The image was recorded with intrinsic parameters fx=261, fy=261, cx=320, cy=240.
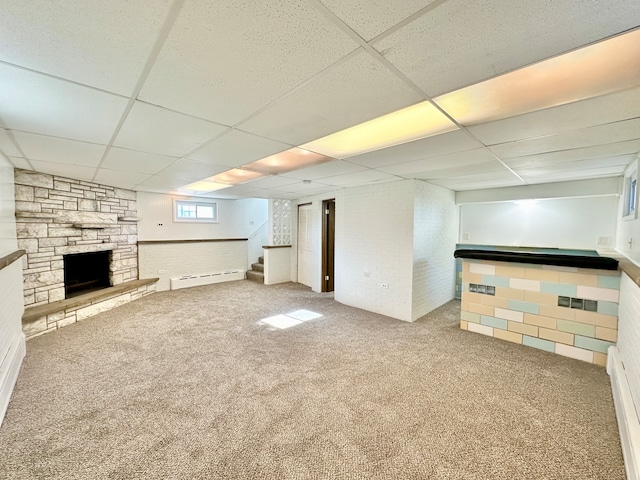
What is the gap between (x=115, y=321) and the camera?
12.7ft

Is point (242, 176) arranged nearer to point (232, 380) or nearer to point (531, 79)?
point (232, 380)

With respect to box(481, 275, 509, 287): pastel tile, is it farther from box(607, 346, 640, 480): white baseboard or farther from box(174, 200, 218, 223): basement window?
box(174, 200, 218, 223): basement window

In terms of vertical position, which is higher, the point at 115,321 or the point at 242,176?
the point at 242,176

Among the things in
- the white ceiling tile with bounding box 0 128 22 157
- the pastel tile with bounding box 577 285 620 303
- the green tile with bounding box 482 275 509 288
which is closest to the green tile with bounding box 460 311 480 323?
the green tile with bounding box 482 275 509 288

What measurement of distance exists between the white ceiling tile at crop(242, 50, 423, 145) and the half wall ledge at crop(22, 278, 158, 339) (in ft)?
12.3

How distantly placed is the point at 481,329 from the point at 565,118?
2.71 meters

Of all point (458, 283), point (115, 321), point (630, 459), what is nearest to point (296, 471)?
point (630, 459)

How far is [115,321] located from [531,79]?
526 centimetres

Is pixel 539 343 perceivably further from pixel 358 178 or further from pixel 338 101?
pixel 338 101

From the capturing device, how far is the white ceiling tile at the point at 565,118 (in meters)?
1.51

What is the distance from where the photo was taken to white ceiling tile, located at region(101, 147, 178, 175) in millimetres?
2699

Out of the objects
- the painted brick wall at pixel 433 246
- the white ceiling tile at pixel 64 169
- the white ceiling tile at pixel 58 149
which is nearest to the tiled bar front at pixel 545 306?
the painted brick wall at pixel 433 246

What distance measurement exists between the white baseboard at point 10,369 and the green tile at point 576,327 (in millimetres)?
5063

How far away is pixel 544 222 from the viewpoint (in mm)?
4293
